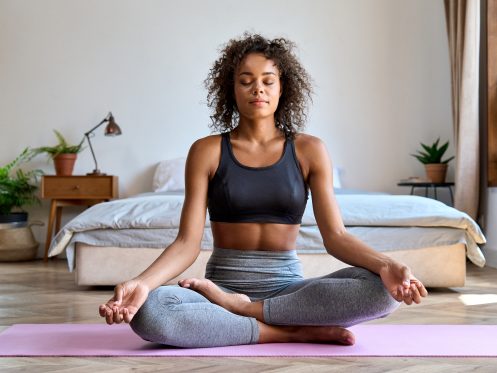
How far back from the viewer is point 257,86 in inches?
88.7

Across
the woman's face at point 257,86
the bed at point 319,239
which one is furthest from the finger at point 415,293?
the bed at point 319,239

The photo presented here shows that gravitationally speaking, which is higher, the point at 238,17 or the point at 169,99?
the point at 238,17

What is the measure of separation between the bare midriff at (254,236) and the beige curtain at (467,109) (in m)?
3.26

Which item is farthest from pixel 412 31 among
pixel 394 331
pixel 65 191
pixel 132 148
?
pixel 394 331

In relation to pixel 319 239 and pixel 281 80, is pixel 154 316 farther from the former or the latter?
pixel 319 239

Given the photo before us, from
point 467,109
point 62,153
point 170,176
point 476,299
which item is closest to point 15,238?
point 62,153

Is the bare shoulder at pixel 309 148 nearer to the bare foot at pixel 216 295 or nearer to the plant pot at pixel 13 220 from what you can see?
the bare foot at pixel 216 295

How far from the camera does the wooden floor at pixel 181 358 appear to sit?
1889 millimetres

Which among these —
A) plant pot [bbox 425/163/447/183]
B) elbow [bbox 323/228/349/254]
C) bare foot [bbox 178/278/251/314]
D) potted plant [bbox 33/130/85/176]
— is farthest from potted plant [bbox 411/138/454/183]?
bare foot [bbox 178/278/251/314]

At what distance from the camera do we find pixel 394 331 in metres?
2.45

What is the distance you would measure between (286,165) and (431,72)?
397 centimetres

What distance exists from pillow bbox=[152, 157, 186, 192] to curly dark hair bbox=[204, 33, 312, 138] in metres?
3.10

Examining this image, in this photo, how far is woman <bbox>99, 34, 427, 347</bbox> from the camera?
205cm

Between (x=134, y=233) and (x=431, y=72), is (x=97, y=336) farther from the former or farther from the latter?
(x=431, y=72)
